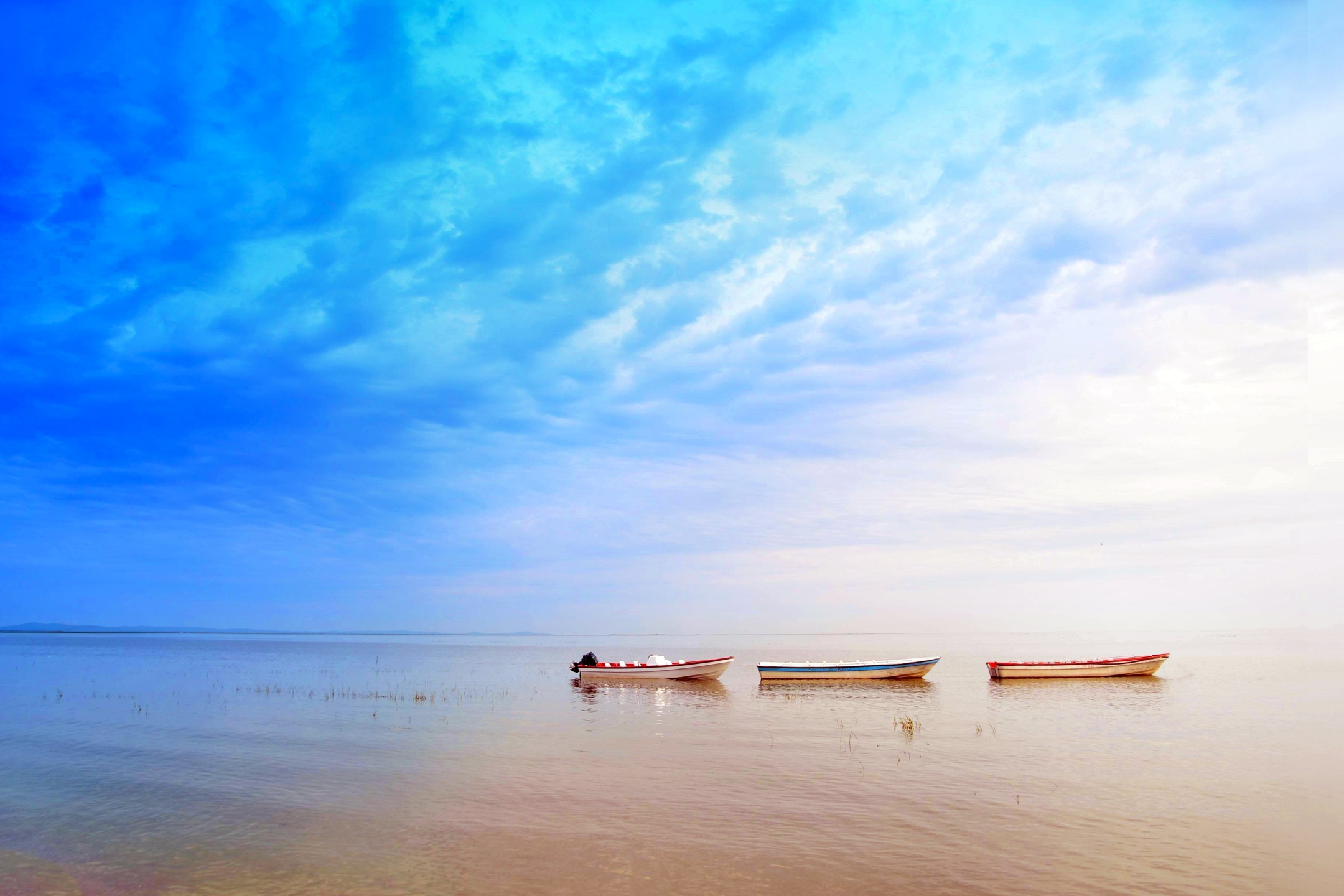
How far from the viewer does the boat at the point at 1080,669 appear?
6053 cm

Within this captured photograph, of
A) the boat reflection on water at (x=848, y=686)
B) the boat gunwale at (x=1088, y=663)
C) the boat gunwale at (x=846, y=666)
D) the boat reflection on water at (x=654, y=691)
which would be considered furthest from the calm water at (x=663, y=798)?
the boat gunwale at (x=1088, y=663)

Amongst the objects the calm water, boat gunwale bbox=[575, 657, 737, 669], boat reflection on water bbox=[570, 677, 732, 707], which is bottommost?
boat reflection on water bbox=[570, 677, 732, 707]

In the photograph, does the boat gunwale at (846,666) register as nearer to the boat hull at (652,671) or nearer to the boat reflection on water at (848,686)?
the boat reflection on water at (848,686)

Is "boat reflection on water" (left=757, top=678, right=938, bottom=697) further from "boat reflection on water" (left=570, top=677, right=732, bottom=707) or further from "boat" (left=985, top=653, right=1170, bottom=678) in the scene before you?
"boat" (left=985, top=653, right=1170, bottom=678)

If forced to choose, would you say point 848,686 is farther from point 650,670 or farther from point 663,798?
point 663,798

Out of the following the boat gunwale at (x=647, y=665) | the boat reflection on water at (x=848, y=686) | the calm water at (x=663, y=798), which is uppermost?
the boat gunwale at (x=647, y=665)

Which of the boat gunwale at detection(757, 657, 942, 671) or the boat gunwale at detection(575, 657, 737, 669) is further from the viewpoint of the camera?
the boat gunwale at detection(757, 657, 942, 671)

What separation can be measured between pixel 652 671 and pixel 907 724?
27.2 metres

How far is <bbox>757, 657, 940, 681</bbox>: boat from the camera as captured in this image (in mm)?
57812

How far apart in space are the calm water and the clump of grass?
0.40 metres

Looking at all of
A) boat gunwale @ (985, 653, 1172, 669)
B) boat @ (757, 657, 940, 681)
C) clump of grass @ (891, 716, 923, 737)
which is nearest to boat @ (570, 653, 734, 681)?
boat @ (757, 657, 940, 681)

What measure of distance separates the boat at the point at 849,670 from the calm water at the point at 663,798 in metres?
16.4

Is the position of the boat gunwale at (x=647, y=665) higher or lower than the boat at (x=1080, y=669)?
higher

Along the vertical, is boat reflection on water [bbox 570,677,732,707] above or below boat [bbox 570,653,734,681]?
below
